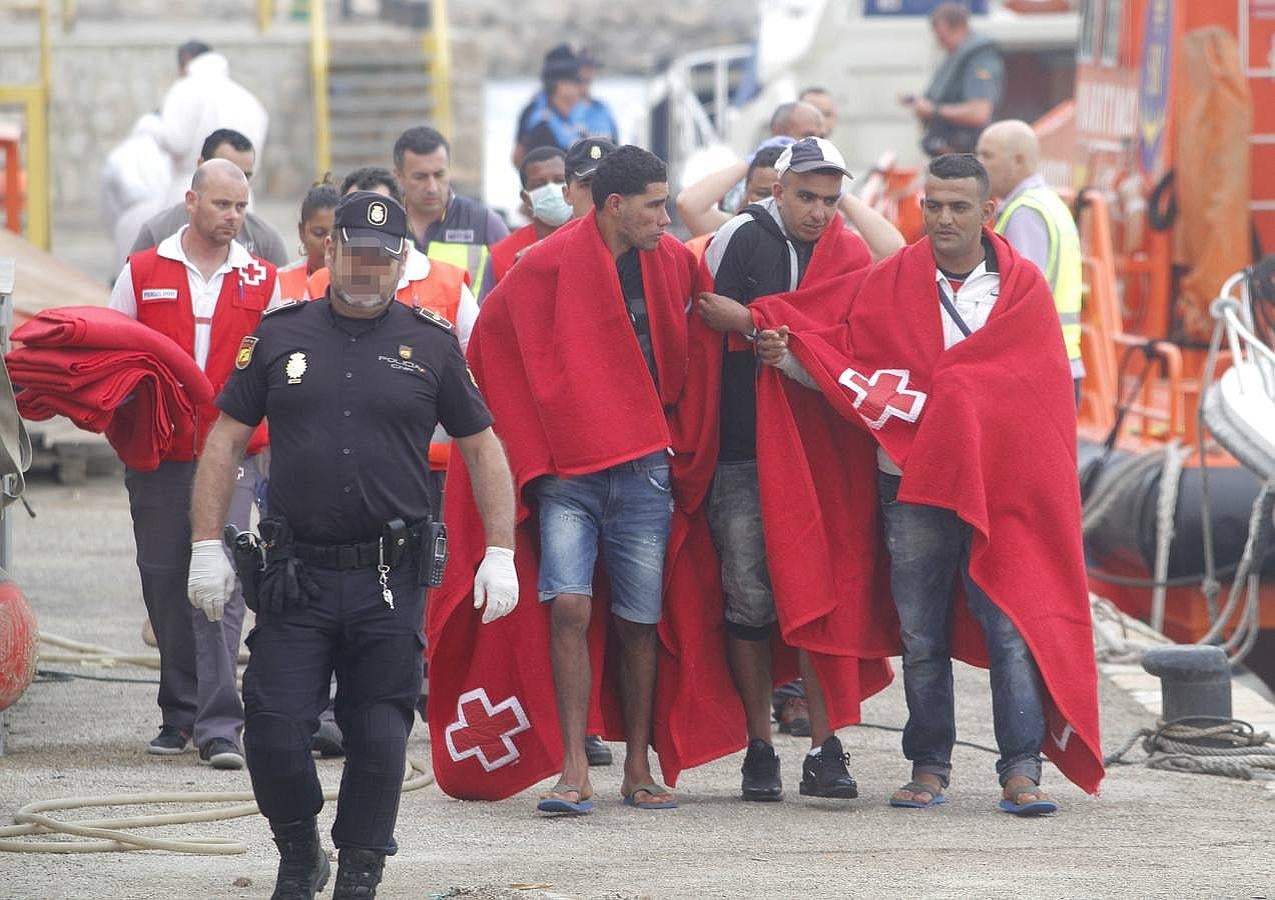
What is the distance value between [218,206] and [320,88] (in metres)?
16.9

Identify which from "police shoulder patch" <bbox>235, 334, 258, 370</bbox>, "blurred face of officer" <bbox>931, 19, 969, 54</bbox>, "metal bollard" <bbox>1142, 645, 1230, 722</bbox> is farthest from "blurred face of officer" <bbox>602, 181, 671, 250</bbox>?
"blurred face of officer" <bbox>931, 19, 969, 54</bbox>

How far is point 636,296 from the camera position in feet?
20.9

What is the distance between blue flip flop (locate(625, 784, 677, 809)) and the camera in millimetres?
6410

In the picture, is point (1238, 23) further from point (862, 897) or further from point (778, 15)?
point (778, 15)

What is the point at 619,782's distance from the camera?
6.86 m

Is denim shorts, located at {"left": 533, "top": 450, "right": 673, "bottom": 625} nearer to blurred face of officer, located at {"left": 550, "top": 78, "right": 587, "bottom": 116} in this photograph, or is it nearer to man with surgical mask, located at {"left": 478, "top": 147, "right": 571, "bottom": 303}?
man with surgical mask, located at {"left": 478, "top": 147, "right": 571, "bottom": 303}

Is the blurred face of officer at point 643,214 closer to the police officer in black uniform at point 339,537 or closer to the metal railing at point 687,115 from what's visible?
the police officer in black uniform at point 339,537

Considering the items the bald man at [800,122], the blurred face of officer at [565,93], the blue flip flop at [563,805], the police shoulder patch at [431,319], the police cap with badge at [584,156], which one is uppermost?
the blurred face of officer at [565,93]

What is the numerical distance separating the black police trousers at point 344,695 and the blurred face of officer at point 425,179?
2859mm

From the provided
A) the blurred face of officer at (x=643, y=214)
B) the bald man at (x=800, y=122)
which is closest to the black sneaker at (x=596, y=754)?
the blurred face of officer at (x=643, y=214)

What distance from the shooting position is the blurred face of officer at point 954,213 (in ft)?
21.1

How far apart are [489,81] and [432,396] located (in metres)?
51.4

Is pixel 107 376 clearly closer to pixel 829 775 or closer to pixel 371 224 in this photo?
pixel 371 224

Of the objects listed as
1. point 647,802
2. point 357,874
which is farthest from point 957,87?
point 357,874
